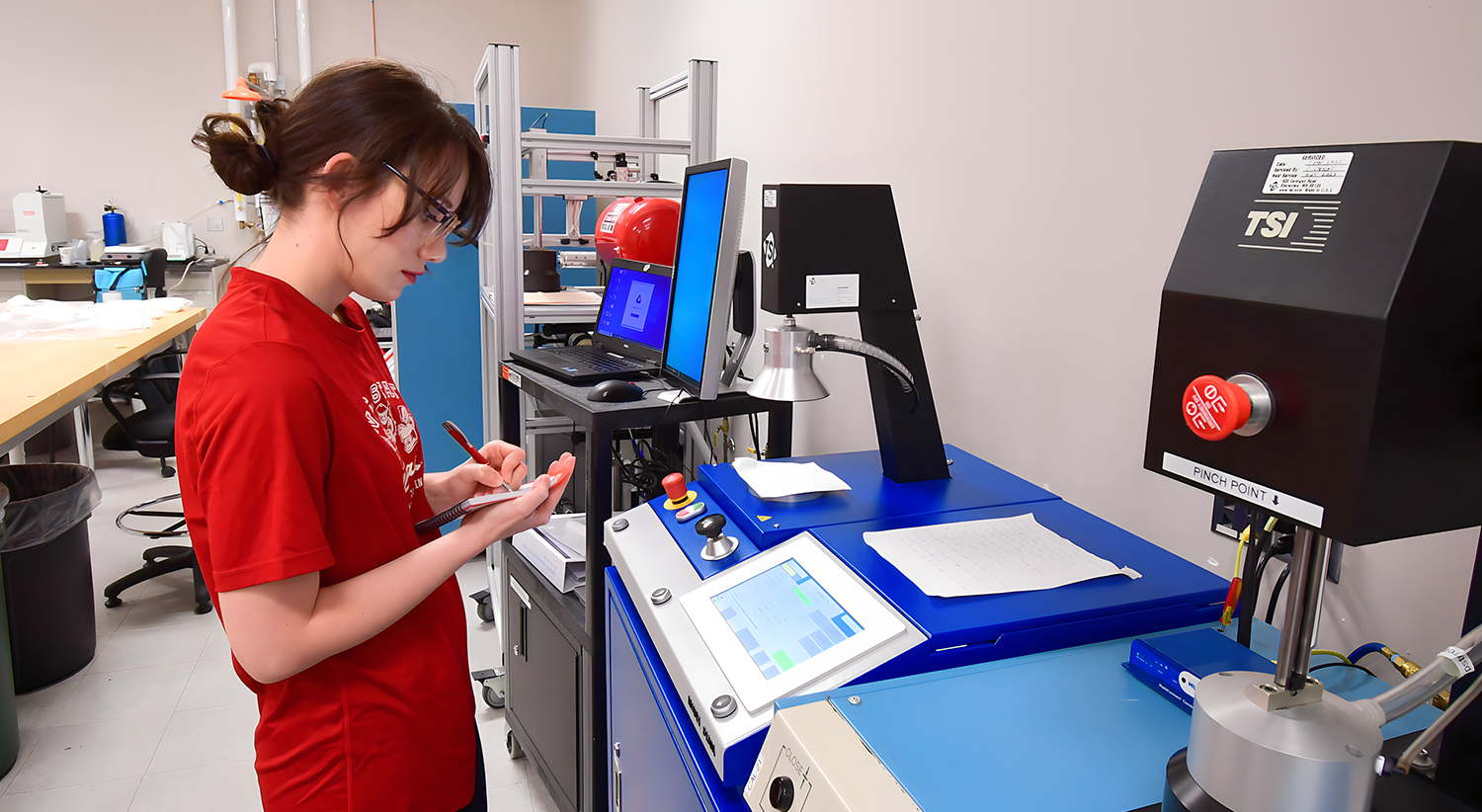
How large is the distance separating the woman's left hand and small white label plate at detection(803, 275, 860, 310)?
0.50 meters

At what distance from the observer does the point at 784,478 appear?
1.38 metres

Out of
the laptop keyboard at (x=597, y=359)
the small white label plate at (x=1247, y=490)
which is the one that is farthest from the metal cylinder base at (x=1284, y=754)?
the laptop keyboard at (x=597, y=359)

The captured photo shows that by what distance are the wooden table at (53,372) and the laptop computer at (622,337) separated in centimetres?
121

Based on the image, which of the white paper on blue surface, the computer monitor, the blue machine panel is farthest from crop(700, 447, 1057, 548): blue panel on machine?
the blue machine panel

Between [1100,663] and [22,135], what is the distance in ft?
24.5

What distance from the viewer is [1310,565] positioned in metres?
0.54

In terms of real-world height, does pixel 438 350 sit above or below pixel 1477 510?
below

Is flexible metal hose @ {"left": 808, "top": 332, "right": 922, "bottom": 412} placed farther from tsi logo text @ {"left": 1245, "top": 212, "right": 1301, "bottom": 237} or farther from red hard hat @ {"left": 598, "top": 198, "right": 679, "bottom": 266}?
red hard hat @ {"left": 598, "top": 198, "right": 679, "bottom": 266}

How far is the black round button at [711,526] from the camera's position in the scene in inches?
48.4

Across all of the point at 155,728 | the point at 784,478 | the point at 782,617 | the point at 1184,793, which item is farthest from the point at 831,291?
the point at 155,728

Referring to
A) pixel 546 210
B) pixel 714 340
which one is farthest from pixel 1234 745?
pixel 546 210

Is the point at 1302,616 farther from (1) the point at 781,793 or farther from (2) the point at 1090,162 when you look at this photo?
(2) the point at 1090,162

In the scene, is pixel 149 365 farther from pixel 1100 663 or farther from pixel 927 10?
pixel 1100 663

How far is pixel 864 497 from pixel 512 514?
1.85 feet
